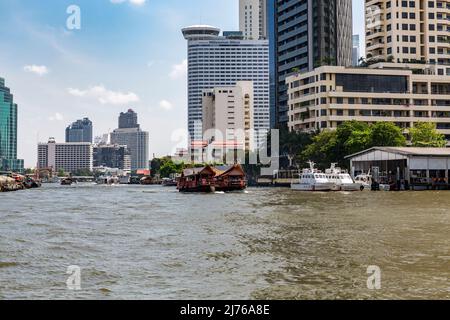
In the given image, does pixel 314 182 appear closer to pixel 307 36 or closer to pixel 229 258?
pixel 229 258

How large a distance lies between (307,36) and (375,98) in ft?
130

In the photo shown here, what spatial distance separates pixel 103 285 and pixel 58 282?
4.89 feet

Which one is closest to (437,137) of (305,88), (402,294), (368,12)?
(305,88)

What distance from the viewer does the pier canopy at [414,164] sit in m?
83.3

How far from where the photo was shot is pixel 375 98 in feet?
406

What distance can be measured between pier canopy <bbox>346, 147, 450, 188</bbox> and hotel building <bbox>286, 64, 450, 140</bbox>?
1143 inches

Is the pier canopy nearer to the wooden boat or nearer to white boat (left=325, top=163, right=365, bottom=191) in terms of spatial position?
white boat (left=325, top=163, right=365, bottom=191)

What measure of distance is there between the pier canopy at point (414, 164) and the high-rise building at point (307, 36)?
60.3 m

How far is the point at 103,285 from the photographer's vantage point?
16219 mm

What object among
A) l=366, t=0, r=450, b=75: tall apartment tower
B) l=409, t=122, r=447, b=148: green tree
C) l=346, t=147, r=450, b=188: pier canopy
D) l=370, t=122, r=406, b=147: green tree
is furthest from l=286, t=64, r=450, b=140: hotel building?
l=346, t=147, r=450, b=188: pier canopy

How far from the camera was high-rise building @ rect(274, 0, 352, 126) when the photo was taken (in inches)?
6083

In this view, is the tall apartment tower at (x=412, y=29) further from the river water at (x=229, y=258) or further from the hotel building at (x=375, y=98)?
the river water at (x=229, y=258)

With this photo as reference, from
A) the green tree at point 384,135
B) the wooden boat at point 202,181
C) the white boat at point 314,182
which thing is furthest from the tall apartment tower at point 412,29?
the wooden boat at point 202,181

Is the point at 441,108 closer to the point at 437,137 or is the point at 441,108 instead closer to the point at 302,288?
the point at 437,137
